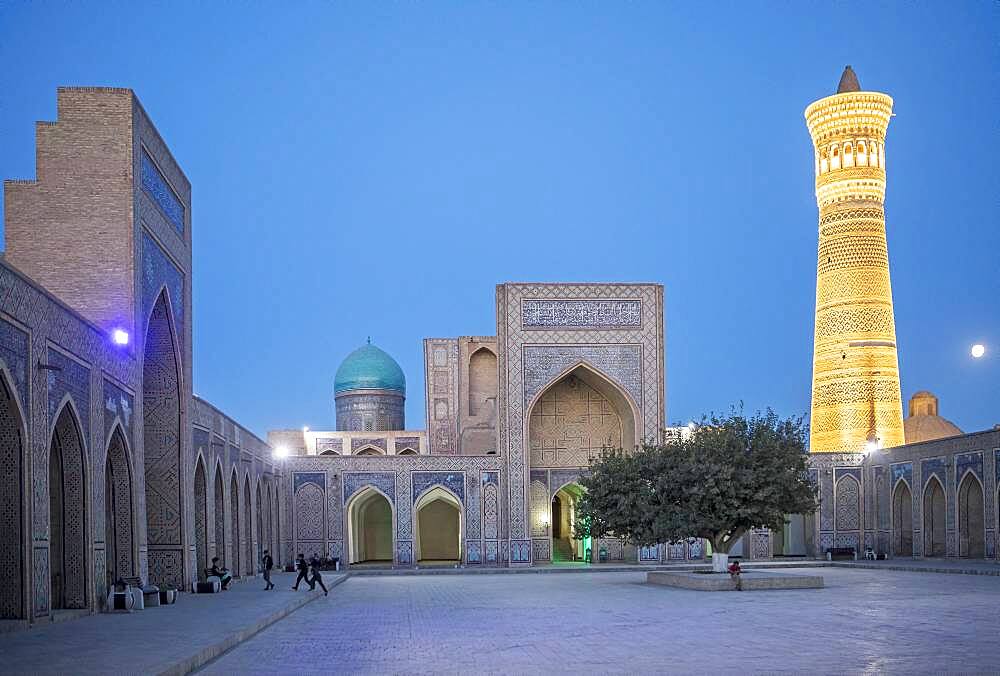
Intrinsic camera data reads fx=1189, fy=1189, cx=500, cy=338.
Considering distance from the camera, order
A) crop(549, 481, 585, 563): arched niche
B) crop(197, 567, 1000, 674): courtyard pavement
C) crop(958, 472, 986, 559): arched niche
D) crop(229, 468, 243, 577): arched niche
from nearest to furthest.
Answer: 1. crop(197, 567, 1000, 674): courtyard pavement
2. crop(229, 468, 243, 577): arched niche
3. crop(958, 472, 986, 559): arched niche
4. crop(549, 481, 585, 563): arched niche

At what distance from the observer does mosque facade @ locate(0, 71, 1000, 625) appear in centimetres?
1316

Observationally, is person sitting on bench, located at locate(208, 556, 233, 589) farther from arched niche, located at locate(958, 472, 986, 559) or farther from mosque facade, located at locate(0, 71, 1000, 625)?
arched niche, located at locate(958, 472, 986, 559)

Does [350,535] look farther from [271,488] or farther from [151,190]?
[151,190]

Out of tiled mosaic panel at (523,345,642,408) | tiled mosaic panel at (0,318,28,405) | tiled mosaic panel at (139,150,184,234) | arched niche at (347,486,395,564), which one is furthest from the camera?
arched niche at (347,486,395,564)

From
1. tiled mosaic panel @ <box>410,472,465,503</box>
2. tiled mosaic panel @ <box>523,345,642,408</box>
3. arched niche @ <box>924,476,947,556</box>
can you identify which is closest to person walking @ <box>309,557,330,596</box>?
tiled mosaic panel @ <box>410,472,465,503</box>

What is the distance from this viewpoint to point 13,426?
11.0m

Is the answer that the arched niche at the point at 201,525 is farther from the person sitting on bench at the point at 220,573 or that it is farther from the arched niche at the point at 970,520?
the arched niche at the point at 970,520

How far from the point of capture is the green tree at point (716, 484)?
18922mm

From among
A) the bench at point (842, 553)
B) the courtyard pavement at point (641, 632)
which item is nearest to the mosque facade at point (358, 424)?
the bench at point (842, 553)

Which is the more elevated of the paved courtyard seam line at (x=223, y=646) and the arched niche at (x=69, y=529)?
the arched niche at (x=69, y=529)

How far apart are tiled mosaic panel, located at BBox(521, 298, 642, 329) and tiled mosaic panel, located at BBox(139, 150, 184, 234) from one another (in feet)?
35.2

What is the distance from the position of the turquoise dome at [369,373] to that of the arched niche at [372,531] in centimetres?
519

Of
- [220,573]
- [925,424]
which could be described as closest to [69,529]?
[220,573]

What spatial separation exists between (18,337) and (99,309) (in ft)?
12.3
